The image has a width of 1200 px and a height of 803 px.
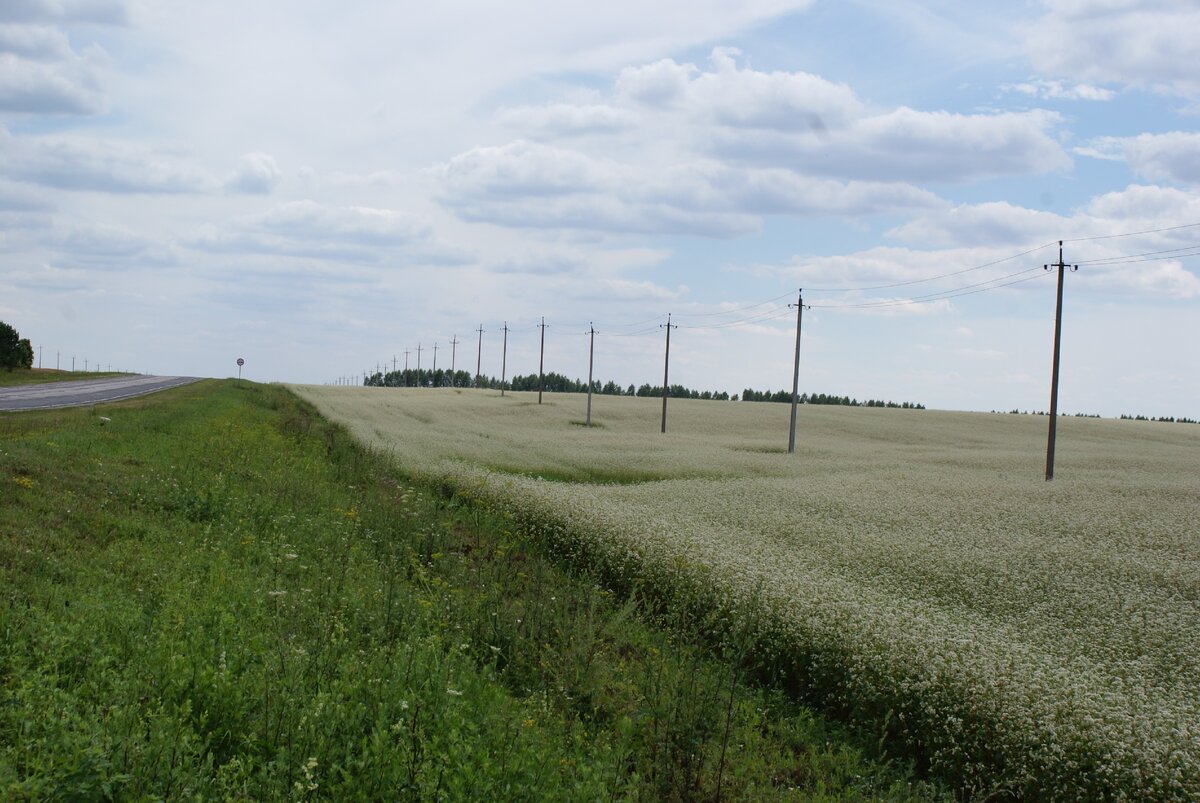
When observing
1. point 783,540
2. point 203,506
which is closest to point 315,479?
point 203,506

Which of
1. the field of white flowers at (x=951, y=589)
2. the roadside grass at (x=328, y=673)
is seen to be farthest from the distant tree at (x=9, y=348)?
the roadside grass at (x=328, y=673)

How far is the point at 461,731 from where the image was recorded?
654 centimetres

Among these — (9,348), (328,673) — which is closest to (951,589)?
(328,673)

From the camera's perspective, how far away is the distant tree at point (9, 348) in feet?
213

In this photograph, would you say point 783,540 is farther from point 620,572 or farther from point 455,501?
point 455,501

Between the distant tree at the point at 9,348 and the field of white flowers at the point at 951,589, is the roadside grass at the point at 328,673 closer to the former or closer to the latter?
the field of white flowers at the point at 951,589

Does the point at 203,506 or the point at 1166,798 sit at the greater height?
the point at 203,506

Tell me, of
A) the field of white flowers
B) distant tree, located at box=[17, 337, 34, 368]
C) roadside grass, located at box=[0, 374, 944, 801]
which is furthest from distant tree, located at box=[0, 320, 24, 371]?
roadside grass, located at box=[0, 374, 944, 801]

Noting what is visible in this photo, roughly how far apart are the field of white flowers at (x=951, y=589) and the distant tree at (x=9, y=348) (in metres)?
48.4

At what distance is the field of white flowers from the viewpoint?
772 cm

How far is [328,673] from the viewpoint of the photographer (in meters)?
7.07

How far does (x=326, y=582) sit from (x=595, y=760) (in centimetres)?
441

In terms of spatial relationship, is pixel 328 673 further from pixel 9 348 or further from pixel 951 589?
pixel 9 348

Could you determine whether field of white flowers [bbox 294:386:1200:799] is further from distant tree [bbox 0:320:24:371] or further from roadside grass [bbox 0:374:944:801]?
distant tree [bbox 0:320:24:371]
